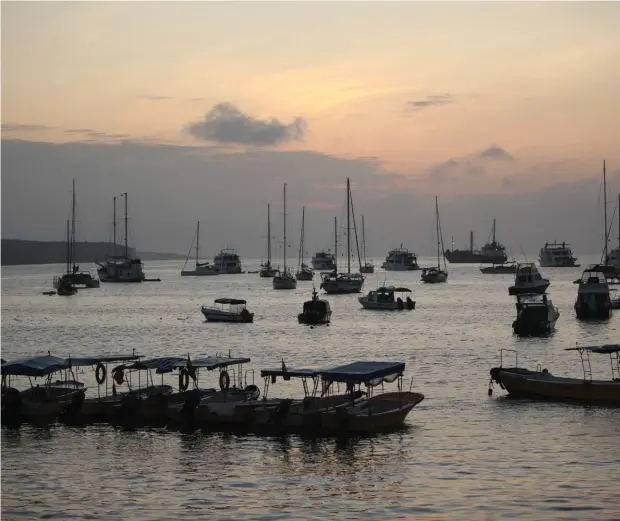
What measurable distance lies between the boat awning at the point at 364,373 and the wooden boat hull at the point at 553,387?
30.7ft

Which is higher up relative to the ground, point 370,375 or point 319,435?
point 370,375

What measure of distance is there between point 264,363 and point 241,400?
2389cm

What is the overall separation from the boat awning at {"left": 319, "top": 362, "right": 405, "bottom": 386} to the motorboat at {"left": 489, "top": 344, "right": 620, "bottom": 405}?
9377mm

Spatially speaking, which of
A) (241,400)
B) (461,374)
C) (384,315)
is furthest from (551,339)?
(241,400)

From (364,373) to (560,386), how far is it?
1255 centimetres

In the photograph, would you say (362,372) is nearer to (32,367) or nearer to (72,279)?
(32,367)

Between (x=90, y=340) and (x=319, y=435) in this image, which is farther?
(x=90, y=340)

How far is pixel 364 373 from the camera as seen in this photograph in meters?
38.8

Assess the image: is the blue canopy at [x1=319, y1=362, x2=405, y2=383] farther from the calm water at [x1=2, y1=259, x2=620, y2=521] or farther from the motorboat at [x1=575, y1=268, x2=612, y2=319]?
the motorboat at [x1=575, y1=268, x2=612, y2=319]

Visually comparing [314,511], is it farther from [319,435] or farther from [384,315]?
[384,315]

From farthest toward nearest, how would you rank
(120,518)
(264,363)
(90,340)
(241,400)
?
(90,340)
(264,363)
(241,400)
(120,518)

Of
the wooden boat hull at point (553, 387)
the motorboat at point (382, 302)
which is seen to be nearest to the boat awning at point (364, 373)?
the wooden boat hull at point (553, 387)

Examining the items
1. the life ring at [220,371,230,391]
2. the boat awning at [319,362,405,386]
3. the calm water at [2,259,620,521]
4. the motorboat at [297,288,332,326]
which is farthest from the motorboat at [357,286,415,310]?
the boat awning at [319,362,405,386]

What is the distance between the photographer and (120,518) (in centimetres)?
2862
